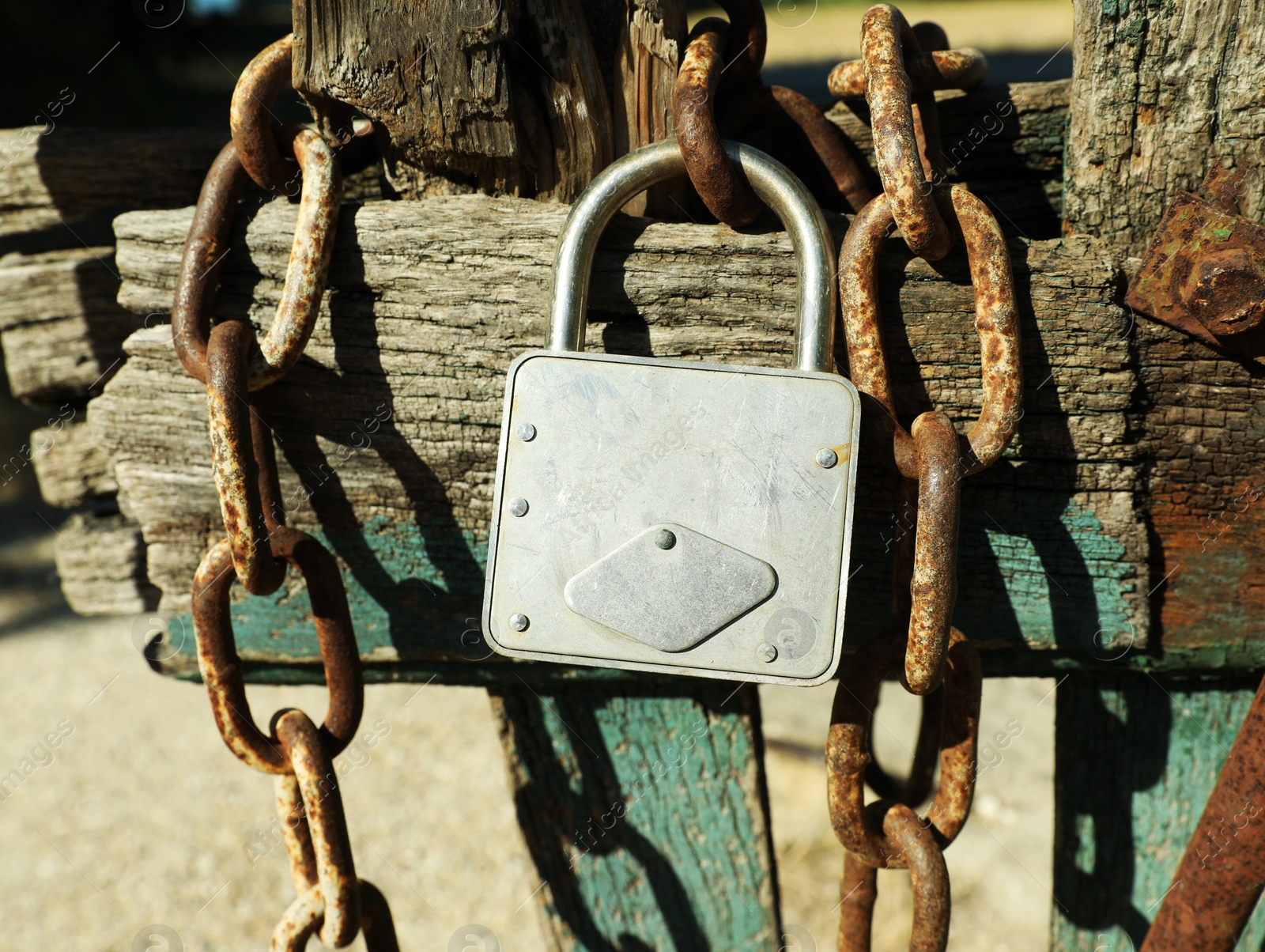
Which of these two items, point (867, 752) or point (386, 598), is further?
point (386, 598)

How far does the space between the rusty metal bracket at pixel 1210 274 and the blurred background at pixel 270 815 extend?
1.53m

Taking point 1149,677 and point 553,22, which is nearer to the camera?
point 553,22

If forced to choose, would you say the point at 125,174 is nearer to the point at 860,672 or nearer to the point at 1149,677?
the point at 860,672

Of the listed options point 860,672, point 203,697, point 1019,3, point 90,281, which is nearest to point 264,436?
point 90,281

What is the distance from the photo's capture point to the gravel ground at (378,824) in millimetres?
2867

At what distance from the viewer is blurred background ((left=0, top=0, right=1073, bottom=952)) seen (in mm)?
2871

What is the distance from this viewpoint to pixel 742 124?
3.02 feet

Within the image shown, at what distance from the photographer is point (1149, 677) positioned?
3.54ft

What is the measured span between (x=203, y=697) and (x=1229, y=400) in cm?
403

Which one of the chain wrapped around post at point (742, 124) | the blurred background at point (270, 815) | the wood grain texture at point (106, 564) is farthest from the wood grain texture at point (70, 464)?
the blurred background at point (270, 815)

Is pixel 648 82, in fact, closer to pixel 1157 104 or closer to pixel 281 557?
pixel 1157 104

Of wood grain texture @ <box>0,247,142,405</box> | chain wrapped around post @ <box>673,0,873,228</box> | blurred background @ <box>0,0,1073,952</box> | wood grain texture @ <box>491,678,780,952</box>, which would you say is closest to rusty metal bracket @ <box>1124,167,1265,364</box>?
chain wrapped around post @ <box>673,0,873,228</box>

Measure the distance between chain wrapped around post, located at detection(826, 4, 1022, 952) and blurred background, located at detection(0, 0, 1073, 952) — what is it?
1.50 m

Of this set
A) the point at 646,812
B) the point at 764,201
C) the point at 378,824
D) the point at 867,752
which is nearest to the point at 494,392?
the point at 764,201
